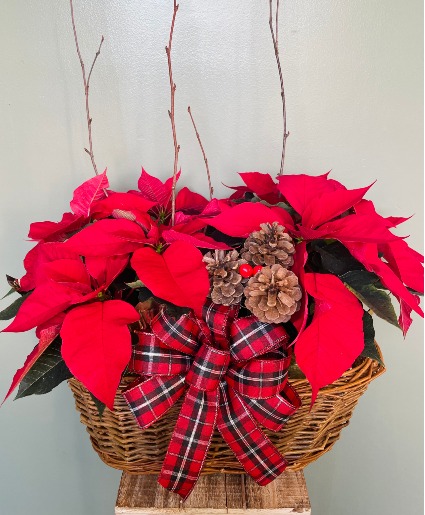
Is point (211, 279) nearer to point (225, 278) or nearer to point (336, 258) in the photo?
point (225, 278)

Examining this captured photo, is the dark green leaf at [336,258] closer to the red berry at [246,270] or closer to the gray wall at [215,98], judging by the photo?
the red berry at [246,270]

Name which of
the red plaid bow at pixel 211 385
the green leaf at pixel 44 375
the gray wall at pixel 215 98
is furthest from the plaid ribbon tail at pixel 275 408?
the gray wall at pixel 215 98

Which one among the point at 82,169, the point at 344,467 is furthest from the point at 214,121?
the point at 344,467

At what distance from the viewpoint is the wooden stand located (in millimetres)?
801

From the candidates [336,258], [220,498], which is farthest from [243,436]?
[336,258]

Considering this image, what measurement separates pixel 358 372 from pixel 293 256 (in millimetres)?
192

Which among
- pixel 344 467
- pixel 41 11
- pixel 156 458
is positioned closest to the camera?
pixel 156 458

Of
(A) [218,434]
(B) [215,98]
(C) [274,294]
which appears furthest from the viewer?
(B) [215,98]

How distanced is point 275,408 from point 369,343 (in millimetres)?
150

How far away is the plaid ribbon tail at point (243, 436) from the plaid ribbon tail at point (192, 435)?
0.06ft

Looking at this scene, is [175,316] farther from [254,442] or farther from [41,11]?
[41,11]

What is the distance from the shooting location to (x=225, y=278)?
2.21 ft

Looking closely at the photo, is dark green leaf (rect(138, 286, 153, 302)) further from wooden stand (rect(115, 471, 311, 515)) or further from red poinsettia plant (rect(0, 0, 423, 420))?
wooden stand (rect(115, 471, 311, 515))

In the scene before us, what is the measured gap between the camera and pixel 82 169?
3.34 ft
